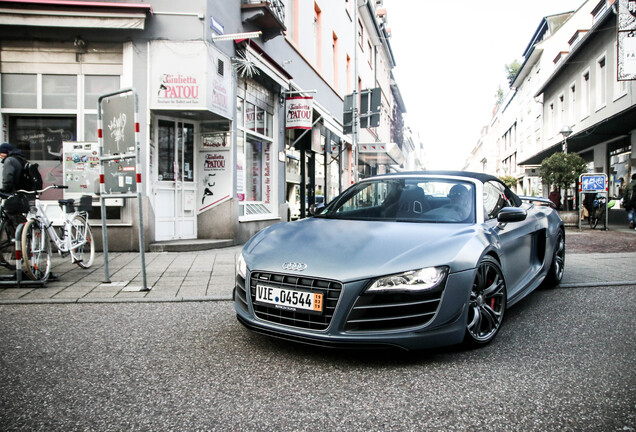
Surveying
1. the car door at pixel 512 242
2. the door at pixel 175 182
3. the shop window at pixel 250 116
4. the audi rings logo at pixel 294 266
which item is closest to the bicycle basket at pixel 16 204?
the door at pixel 175 182

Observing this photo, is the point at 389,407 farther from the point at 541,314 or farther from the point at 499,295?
the point at 541,314

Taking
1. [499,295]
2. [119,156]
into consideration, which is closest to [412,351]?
[499,295]

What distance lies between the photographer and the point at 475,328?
343cm

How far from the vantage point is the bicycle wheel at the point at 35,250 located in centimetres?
570

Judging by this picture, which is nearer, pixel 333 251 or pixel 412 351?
pixel 412 351

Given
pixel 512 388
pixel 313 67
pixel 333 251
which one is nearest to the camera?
pixel 512 388

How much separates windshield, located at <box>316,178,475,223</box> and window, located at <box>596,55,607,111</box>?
19.1m

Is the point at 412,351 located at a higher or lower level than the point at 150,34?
lower

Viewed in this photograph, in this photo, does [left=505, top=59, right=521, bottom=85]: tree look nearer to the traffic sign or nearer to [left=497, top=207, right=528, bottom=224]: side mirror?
the traffic sign

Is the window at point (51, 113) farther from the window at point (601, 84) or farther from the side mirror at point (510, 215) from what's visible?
the window at point (601, 84)

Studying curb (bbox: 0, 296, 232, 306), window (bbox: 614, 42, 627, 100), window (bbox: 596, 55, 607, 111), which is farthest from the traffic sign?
curb (bbox: 0, 296, 232, 306)

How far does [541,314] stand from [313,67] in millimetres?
13656

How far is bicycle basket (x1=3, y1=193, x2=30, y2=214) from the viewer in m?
5.70

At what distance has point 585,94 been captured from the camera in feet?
74.6
